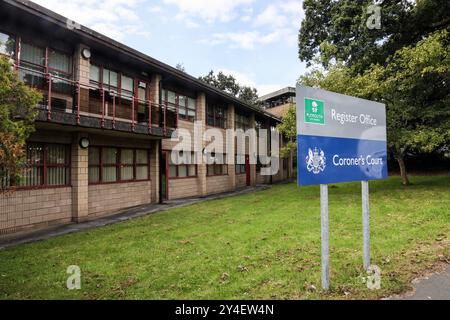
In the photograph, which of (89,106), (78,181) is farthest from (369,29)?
(78,181)

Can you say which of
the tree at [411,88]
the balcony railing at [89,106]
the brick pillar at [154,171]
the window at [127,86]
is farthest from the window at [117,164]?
the tree at [411,88]

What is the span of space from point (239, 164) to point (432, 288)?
65.3 ft

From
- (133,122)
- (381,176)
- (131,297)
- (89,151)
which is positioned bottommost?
(131,297)

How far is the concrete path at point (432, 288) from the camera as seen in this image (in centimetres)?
412

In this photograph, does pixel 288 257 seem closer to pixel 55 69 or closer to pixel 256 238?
pixel 256 238

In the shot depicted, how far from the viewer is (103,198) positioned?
41.4 feet

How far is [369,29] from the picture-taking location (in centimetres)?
1410

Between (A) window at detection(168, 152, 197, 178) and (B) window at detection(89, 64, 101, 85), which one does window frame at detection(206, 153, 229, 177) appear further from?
(B) window at detection(89, 64, 101, 85)

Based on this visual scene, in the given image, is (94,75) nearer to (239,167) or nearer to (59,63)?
(59,63)

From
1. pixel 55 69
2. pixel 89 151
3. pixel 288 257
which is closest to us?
pixel 288 257

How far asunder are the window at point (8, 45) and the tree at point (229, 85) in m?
39.6

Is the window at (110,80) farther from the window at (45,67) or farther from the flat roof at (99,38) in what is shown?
the window at (45,67)

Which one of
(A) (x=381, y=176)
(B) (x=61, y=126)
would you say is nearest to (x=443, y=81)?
(A) (x=381, y=176)
